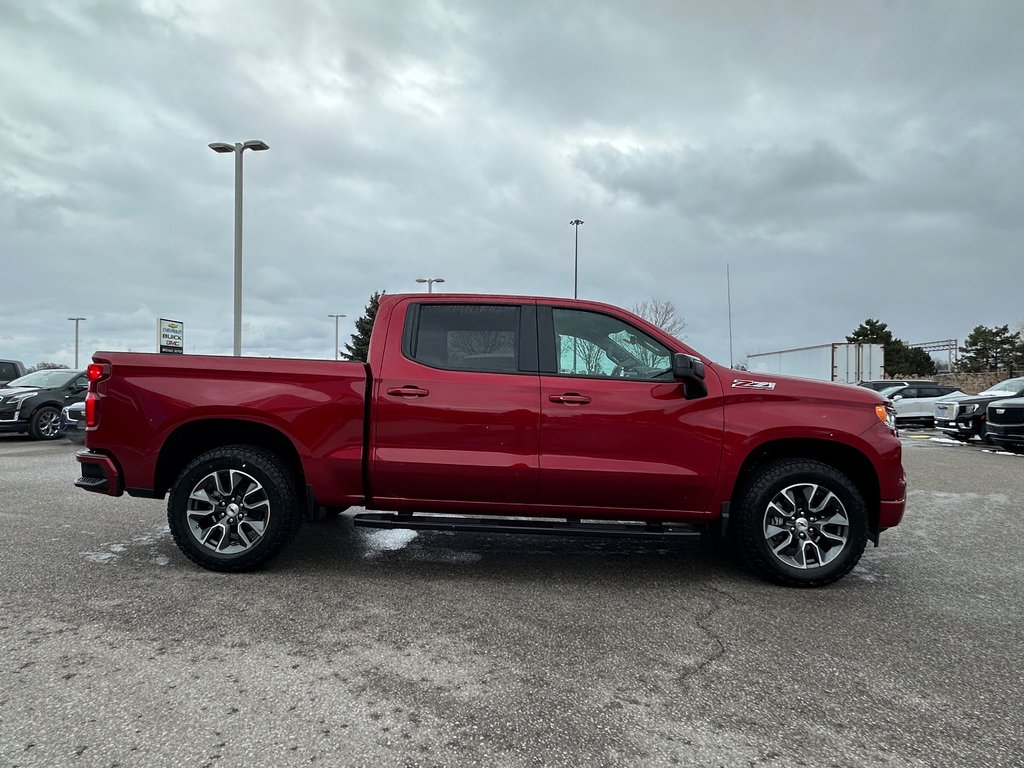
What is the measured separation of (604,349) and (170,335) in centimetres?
1937

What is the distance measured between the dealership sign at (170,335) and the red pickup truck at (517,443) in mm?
16857

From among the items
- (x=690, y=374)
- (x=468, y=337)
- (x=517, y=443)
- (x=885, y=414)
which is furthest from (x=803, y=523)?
(x=468, y=337)

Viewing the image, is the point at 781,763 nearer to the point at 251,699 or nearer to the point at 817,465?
the point at 251,699

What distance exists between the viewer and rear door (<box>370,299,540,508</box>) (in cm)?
428

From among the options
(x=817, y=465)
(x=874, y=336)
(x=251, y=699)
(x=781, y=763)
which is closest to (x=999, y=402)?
(x=817, y=465)

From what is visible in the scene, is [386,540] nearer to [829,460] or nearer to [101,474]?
[101,474]

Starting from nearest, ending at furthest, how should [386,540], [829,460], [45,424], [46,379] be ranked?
1. [829,460]
2. [386,540]
3. [45,424]
4. [46,379]

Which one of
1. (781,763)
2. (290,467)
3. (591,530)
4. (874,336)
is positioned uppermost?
(874,336)

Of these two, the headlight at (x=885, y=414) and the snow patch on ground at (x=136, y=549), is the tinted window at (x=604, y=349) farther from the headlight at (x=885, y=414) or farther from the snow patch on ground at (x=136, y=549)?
the snow patch on ground at (x=136, y=549)

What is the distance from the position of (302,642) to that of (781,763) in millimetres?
2206

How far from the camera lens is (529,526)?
424 cm

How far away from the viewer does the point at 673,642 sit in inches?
134

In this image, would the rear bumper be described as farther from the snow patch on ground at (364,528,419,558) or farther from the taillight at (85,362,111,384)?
the snow patch on ground at (364,528,419,558)

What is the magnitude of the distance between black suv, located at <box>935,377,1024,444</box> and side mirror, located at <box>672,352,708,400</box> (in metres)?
13.5
